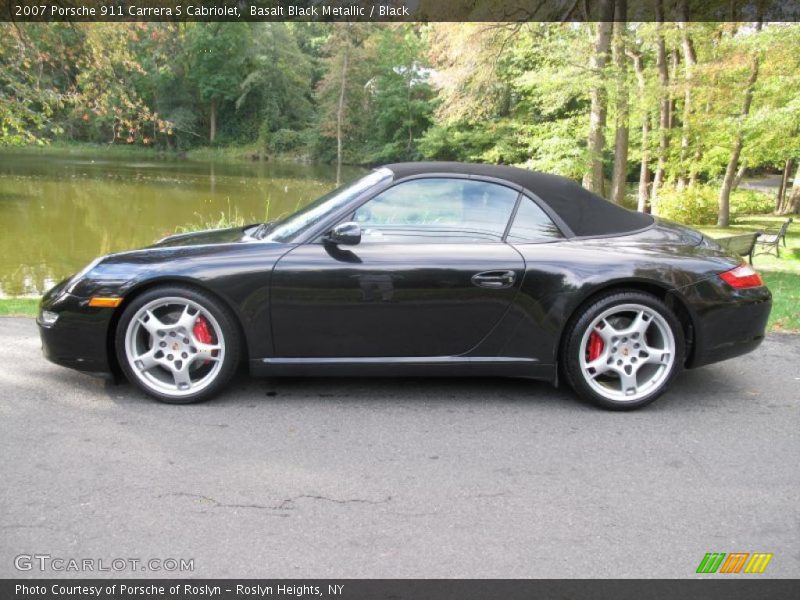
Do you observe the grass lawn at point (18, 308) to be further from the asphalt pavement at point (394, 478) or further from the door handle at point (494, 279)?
the door handle at point (494, 279)

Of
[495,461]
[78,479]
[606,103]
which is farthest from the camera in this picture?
[606,103]

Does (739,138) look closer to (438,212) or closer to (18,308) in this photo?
(438,212)

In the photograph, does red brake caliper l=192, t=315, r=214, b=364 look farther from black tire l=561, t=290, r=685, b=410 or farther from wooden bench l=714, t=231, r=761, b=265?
Result: wooden bench l=714, t=231, r=761, b=265

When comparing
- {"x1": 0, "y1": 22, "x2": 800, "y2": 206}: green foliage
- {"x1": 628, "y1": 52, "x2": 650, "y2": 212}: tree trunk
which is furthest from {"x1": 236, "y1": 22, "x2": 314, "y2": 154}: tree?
{"x1": 628, "y1": 52, "x2": 650, "y2": 212}: tree trunk

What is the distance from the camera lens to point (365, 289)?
3822mm

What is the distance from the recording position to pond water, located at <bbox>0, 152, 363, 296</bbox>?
1343cm

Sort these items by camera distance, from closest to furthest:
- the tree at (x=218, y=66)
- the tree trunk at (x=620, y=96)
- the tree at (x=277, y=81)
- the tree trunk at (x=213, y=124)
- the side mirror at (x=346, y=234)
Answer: the side mirror at (x=346, y=234) < the tree trunk at (x=620, y=96) < the tree at (x=218, y=66) < the tree at (x=277, y=81) < the tree trunk at (x=213, y=124)

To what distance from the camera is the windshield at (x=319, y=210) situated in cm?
404

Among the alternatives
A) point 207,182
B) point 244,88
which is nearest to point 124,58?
point 207,182

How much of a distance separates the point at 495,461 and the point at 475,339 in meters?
0.85

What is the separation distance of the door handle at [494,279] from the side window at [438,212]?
Answer: 232mm

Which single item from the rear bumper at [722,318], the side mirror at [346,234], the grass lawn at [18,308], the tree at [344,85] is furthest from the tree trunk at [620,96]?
the tree at [344,85]
